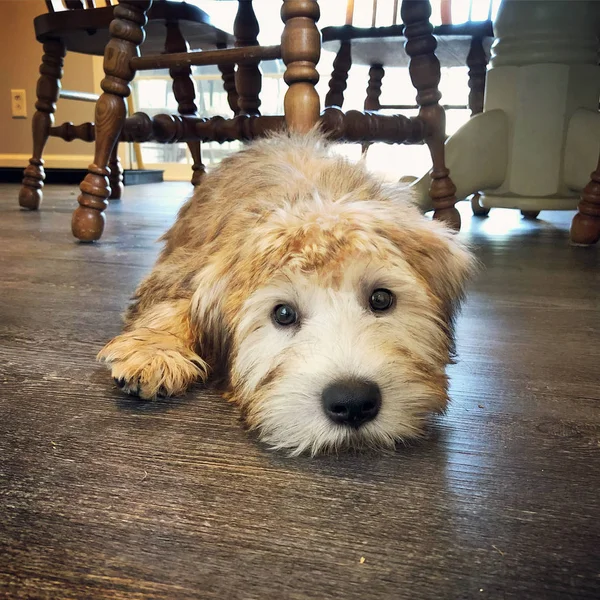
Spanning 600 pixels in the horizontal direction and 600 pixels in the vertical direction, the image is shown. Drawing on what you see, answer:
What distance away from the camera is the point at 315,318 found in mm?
1050

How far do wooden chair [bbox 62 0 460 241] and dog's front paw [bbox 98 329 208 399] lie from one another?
0.85 metres

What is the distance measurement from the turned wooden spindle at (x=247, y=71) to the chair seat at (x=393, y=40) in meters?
0.50

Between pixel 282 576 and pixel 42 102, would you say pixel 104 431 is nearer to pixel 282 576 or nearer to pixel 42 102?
pixel 282 576

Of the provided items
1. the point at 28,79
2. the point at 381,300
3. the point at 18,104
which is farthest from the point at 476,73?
the point at 18,104

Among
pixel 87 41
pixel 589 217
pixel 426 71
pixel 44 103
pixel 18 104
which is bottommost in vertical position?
pixel 589 217

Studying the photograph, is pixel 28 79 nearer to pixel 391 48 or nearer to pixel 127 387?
pixel 391 48

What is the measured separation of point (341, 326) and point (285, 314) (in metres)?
0.11

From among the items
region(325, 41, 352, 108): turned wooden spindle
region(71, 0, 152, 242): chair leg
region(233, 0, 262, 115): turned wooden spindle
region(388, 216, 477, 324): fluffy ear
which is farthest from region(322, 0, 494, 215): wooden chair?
region(388, 216, 477, 324): fluffy ear

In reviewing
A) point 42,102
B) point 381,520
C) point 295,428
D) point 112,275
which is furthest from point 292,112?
point 42,102

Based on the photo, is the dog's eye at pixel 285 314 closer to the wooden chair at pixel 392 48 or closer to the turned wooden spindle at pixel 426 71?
the turned wooden spindle at pixel 426 71

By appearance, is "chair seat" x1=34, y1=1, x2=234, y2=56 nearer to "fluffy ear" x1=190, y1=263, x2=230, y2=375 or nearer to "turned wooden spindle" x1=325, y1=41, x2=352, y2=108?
"turned wooden spindle" x1=325, y1=41, x2=352, y2=108

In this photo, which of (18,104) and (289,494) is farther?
(18,104)

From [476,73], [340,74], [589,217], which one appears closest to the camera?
[589,217]

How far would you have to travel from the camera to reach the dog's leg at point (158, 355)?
110 centimetres
